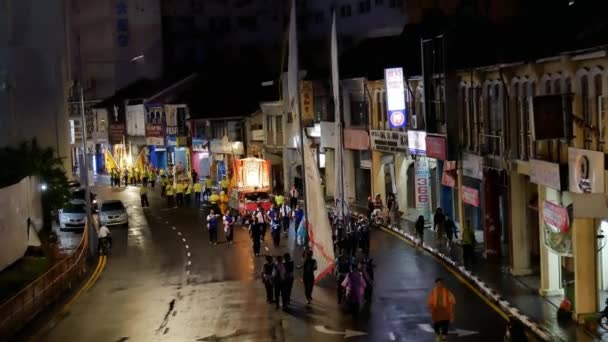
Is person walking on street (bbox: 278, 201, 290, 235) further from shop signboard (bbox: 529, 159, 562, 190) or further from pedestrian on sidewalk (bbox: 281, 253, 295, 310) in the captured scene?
shop signboard (bbox: 529, 159, 562, 190)

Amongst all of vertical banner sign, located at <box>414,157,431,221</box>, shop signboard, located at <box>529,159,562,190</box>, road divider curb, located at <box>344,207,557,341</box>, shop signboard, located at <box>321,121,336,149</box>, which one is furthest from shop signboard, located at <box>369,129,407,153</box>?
shop signboard, located at <box>529,159,562,190</box>

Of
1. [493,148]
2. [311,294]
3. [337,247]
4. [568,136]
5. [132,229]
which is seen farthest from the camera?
[132,229]

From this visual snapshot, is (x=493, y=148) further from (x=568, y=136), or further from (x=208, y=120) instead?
(x=208, y=120)

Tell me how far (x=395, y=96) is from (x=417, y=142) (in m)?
2.59

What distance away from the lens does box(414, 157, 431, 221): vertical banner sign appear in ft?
151

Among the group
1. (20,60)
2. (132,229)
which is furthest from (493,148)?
(20,60)

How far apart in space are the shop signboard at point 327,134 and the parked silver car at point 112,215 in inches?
489

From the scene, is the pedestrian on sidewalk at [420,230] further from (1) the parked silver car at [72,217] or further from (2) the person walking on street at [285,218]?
(1) the parked silver car at [72,217]

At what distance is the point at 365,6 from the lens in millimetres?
79312

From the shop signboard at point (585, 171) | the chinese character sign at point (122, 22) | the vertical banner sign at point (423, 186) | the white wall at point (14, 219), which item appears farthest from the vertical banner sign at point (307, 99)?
the chinese character sign at point (122, 22)

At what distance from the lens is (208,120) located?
77875mm

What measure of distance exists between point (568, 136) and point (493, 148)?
9407 mm

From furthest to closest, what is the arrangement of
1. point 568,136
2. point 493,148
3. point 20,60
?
1. point 20,60
2. point 493,148
3. point 568,136

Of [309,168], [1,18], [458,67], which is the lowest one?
[309,168]
